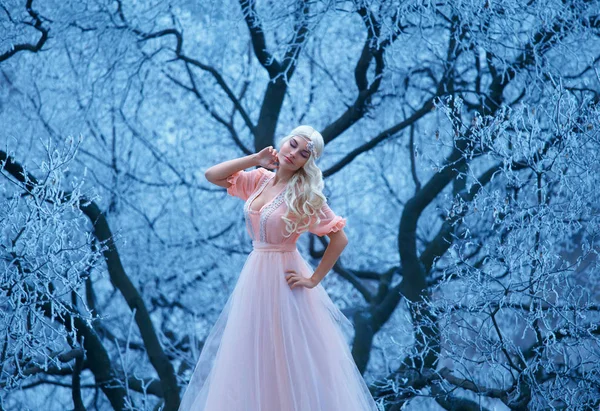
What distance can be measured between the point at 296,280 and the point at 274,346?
0.26 meters

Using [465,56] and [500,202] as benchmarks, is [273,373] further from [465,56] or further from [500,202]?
[465,56]

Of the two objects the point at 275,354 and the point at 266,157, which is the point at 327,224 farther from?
Answer: the point at 275,354

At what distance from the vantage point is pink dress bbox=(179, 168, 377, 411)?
2.79 metres

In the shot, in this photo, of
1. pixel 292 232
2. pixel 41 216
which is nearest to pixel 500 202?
pixel 292 232

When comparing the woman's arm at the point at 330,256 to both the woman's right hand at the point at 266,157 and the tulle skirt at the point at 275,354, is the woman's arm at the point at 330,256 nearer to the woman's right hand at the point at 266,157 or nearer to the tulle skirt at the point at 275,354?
the tulle skirt at the point at 275,354

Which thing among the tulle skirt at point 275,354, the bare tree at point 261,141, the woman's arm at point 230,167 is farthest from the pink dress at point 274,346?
the bare tree at point 261,141

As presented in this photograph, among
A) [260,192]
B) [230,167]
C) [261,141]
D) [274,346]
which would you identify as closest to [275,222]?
[260,192]

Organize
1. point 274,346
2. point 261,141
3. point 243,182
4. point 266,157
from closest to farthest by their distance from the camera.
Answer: point 274,346, point 266,157, point 243,182, point 261,141

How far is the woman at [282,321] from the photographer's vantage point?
2.80 metres

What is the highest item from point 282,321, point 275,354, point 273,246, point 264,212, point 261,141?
point 261,141

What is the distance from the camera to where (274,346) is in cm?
284

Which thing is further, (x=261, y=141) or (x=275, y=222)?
(x=261, y=141)

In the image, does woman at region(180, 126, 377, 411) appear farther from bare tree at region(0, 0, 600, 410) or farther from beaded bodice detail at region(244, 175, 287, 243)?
bare tree at region(0, 0, 600, 410)

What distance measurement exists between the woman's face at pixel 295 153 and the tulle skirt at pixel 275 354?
32 centimetres
